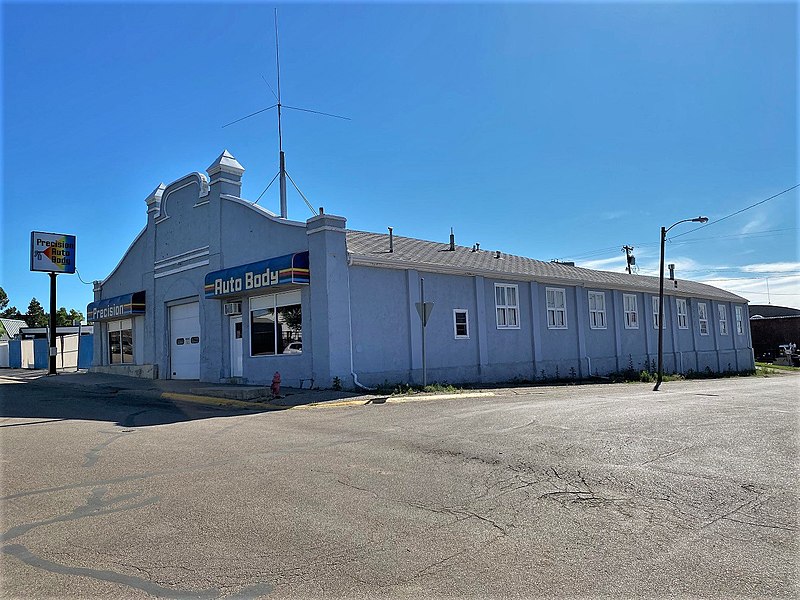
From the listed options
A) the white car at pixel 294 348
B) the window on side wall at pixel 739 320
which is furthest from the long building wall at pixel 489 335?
the window on side wall at pixel 739 320

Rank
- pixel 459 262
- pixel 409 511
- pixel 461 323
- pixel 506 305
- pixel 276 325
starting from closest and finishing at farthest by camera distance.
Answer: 1. pixel 409 511
2. pixel 276 325
3. pixel 461 323
4. pixel 459 262
5. pixel 506 305

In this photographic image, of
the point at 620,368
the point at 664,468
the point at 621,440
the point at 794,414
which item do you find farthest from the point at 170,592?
the point at 620,368

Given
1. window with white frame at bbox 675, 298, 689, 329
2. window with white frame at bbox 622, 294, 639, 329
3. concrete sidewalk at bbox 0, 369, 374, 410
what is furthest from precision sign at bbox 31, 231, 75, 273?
window with white frame at bbox 675, 298, 689, 329

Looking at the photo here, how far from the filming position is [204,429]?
11.2m

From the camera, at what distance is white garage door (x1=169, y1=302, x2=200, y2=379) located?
2389 cm

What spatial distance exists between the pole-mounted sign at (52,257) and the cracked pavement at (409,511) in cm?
2247

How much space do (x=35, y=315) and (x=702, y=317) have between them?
8422 cm

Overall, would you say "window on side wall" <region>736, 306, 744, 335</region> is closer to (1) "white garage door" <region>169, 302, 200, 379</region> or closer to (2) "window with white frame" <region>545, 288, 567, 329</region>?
(2) "window with white frame" <region>545, 288, 567, 329</region>

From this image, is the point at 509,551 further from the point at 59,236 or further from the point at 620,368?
the point at 59,236

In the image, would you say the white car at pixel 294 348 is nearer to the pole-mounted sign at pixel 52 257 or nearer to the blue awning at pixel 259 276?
the blue awning at pixel 259 276

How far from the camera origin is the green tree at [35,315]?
82.5 metres

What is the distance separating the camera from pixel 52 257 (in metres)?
31.1

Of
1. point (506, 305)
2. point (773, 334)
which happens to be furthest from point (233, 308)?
point (773, 334)

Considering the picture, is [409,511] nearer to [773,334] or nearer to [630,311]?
[630,311]
